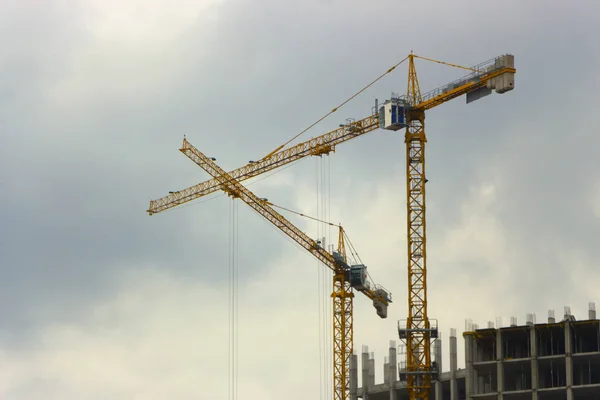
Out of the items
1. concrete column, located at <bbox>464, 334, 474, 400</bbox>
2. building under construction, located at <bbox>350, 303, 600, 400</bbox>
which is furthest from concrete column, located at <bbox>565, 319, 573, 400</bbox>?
concrete column, located at <bbox>464, 334, 474, 400</bbox>

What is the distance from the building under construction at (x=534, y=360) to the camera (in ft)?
624

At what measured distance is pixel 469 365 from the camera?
198125 mm

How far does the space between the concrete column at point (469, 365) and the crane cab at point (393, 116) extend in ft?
85.4

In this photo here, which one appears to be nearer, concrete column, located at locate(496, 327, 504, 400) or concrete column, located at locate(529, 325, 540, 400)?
concrete column, located at locate(529, 325, 540, 400)

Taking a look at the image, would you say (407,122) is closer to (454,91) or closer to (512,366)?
(454,91)

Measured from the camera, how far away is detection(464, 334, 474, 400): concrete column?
19695 centimetres

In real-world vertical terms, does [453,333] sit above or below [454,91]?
below

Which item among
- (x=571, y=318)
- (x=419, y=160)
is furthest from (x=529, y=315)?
(x=419, y=160)

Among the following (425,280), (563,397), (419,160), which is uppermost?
(419,160)

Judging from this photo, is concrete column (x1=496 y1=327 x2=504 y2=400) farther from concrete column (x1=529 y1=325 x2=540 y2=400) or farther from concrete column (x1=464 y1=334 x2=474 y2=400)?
concrete column (x1=529 y1=325 x2=540 y2=400)

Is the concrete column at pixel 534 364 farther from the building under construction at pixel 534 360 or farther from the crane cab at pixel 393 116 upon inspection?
the crane cab at pixel 393 116

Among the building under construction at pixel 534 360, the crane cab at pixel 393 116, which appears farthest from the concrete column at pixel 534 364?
the crane cab at pixel 393 116

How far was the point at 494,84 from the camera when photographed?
191 metres

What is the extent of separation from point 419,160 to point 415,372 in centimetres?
2471
